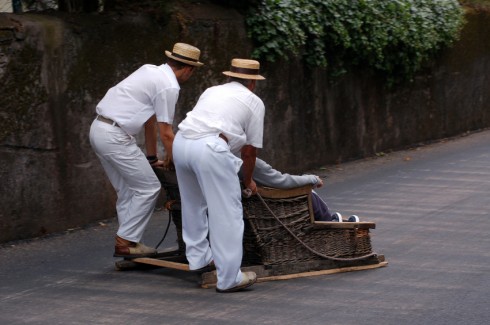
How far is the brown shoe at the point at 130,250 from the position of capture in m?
8.62

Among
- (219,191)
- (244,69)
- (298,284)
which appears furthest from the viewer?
(298,284)

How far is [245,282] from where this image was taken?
7820 millimetres

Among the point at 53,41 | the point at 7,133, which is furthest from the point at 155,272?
the point at 53,41

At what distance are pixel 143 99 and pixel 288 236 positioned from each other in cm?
164

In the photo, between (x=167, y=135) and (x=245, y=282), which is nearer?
(x=245, y=282)

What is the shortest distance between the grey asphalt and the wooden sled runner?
102mm

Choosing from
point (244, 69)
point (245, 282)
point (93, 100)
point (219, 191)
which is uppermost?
point (244, 69)

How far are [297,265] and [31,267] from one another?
2291mm

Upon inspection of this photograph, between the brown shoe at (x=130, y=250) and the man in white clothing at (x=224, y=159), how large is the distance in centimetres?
86

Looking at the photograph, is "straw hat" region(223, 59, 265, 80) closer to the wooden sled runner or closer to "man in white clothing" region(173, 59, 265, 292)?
"man in white clothing" region(173, 59, 265, 292)

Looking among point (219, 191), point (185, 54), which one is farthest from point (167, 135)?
point (219, 191)

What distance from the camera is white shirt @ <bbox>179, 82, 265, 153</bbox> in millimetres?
7719

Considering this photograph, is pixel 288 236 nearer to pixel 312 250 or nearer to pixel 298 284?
pixel 312 250

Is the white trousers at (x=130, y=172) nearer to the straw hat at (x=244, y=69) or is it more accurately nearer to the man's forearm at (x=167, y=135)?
the man's forearm at (x=167, y=135)
